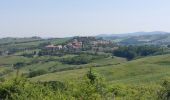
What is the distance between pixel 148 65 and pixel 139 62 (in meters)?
13.0

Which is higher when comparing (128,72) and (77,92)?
(77,92)

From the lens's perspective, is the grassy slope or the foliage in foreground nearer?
the foliage in foreground

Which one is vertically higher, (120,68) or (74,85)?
(74,85)

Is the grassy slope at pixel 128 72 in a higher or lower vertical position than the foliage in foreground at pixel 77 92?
lower

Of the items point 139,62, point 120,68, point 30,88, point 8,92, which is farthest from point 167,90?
point 139,62

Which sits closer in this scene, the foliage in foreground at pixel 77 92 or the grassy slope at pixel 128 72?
the foliage in foreground at pixel 77 92

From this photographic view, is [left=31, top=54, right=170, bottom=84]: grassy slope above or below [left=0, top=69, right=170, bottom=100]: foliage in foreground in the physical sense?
below

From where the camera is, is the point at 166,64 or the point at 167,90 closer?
the point at 167,90

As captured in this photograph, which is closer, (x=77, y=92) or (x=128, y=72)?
(x=77, y=92)

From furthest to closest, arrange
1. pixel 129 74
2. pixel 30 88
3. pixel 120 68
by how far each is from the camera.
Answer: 1. pixel 120 68
2. pixel 129 74
3. pixel 30 88

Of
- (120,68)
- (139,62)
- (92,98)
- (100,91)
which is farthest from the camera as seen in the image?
(139,62)

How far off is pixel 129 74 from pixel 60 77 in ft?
93.2

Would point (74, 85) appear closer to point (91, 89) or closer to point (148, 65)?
point (91, 89)

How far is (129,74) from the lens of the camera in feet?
523
